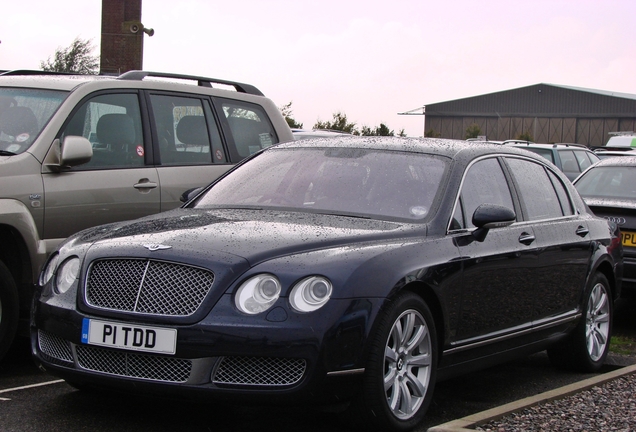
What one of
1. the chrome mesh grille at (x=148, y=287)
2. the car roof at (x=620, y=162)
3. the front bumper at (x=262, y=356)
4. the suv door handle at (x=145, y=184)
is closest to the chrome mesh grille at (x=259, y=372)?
the front bumper at (x=262, y=356)

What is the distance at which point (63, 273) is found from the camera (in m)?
5.28

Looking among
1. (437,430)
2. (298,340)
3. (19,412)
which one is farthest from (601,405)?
(19,412)

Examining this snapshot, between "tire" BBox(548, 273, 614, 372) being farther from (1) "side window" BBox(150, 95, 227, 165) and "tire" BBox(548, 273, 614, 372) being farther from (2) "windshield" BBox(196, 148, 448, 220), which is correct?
(1) "side window" BBox(150, 95, 227, 165)

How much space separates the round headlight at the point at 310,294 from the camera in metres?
4.67

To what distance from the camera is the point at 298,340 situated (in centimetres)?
458

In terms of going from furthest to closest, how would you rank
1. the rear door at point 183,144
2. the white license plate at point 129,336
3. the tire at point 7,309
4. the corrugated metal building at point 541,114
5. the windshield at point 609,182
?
the corrugated metal building at point 541,114 → the windshield at point 609,182 → the rear door at point 183,144 → the tire at point 7,309 → the white license plate at point 129,336

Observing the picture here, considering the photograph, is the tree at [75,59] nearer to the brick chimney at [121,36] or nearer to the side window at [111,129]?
the brick chimney at [121,36]

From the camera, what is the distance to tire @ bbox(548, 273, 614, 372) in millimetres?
7270

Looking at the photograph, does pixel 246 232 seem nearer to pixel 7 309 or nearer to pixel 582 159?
pixel 7 309

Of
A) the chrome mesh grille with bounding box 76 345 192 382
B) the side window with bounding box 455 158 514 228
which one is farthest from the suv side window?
the chrome mesh grille with bounding box 76 345 192 382

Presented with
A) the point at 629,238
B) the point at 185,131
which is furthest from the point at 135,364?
the point at 629,238

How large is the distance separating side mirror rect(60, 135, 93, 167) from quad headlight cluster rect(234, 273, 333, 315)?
2469 mm

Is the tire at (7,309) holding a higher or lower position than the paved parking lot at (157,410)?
higher

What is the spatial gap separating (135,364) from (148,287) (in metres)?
0.37
